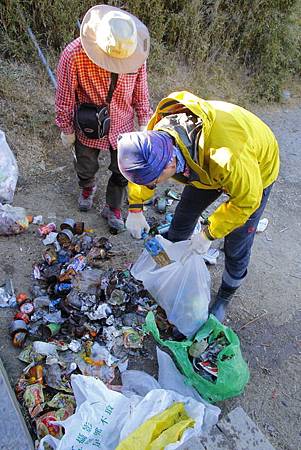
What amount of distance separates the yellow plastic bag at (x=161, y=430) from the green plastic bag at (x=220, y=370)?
24 cm

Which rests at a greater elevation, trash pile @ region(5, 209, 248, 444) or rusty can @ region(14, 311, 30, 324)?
trash pile @ region(5, 209, 248, 444)

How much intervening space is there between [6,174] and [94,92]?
106 cm

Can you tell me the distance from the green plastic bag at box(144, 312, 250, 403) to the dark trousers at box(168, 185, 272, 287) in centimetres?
36

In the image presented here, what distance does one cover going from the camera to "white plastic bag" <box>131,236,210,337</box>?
2.55m

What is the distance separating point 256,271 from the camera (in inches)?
132

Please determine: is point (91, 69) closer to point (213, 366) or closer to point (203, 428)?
point (213, 366)

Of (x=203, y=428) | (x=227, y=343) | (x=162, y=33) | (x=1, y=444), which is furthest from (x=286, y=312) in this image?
(x=162, y=33)

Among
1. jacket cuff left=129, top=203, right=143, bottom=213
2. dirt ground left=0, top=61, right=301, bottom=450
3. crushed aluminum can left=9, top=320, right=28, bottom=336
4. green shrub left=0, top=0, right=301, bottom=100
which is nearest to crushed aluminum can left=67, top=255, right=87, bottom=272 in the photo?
dirt ground left=0, top=61, right=301, bottom=450

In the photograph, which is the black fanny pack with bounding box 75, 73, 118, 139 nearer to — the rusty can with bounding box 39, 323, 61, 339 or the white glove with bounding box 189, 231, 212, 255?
the white glove with bounding box 189, 231, 212, 255

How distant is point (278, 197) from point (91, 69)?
2.35 meters

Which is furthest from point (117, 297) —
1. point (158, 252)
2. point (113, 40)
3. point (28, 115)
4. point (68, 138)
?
point (28, 115)

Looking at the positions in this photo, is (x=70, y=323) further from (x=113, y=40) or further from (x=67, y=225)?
(x=113, y=40)

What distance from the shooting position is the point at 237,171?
1.84m

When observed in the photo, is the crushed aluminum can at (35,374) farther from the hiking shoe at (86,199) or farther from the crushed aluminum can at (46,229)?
the hiking shoe at (86,199)
